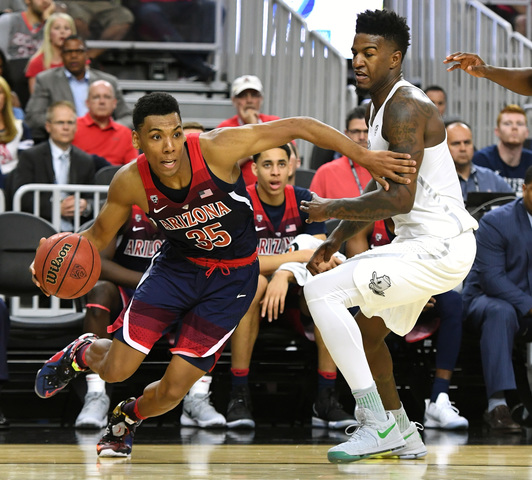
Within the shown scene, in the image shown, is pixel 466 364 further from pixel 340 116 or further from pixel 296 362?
pixel 340 116

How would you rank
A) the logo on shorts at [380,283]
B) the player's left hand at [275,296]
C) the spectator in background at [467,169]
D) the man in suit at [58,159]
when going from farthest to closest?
the spectator in background at [467,169]
the man in suit at [58,159]
the player's left hand at [275,296]
the logo on shorts at [380,283]

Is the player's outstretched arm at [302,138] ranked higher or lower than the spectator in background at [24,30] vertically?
lower

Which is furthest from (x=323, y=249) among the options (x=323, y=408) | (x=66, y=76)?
(x=66, y=76)

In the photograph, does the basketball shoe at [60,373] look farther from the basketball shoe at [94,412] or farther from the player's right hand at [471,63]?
the player's right hand at [471,63]

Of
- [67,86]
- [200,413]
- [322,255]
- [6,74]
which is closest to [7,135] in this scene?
[67,86]

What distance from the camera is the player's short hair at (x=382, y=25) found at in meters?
3.93

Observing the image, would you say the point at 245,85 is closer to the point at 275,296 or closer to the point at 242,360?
the point at 275,296

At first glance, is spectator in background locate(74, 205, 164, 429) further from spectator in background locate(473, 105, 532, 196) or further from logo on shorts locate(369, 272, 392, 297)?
spectator in background locate(473, 105, 532, 196)

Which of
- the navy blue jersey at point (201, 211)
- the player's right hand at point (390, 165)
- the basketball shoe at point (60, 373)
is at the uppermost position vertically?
the player's right hand at point (390, 165)

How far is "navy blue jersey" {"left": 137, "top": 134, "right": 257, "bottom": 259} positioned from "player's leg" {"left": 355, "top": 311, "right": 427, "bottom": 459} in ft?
2.29

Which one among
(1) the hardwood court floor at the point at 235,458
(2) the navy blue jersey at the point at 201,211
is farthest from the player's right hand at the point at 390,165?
(1) the hardwood court floor at the point at 235,458

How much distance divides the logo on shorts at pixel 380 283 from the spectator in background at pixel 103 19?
20.9ft

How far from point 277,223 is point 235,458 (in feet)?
7.01

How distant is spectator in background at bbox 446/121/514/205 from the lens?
22.4 feet
